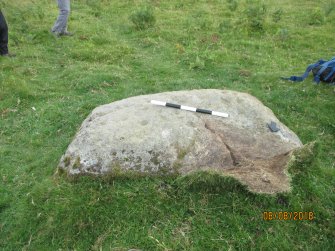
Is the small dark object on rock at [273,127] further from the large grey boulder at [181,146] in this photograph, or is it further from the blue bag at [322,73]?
the blue bag at [322,73]

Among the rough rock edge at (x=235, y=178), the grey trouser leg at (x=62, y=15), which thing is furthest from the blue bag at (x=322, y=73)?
the grey trouser leg at (x=62, y=15)

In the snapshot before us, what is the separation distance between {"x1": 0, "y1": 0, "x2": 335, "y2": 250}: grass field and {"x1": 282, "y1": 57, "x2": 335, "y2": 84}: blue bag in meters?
Result: 0.18

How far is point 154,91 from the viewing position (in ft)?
22.8

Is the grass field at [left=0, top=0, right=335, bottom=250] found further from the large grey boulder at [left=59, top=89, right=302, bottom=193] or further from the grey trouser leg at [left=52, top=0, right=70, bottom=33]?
the grey trouser leg at [left=52, top=0, right=70, bottom=33]

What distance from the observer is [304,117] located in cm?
598

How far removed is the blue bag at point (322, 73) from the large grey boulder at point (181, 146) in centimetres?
268

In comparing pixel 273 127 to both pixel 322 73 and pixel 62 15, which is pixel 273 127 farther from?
pixel 62 15

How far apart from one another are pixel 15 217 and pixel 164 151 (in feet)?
5.70

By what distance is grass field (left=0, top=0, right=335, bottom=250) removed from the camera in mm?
3598

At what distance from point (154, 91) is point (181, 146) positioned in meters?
3.06

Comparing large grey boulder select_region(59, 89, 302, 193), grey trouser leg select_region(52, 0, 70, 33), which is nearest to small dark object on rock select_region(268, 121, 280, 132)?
large grey boulder select_region(59, 89, 302, 193)

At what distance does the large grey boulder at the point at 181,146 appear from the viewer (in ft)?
12.9

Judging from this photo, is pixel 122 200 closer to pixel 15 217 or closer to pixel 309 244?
pixel 15 217
